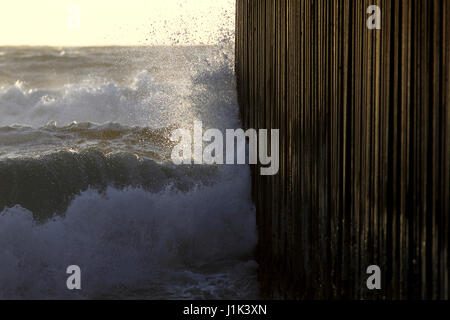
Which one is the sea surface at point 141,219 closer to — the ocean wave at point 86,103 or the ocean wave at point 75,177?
the ocean wave at point 75,177

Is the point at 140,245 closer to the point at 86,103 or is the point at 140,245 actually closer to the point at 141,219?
the point at 141,219

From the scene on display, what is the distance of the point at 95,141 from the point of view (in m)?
14.2

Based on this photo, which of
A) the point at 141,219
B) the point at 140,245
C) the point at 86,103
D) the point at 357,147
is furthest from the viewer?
the point at 86,103

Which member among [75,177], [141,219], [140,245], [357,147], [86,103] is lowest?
[140,245]

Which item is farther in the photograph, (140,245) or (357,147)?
(140,245)

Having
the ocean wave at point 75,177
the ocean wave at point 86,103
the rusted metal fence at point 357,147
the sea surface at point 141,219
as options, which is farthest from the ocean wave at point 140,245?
the ocean wave at point 86,103

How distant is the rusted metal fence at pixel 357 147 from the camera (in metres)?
3.70

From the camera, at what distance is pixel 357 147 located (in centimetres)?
445

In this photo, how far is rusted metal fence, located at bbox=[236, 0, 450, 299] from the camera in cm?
370

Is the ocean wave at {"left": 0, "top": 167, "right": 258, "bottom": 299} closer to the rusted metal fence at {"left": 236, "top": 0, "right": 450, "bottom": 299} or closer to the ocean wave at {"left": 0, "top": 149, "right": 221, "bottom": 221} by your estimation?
the ocean wave at {"left": 0, "top": 149, "right": 221, "bottom": 221}

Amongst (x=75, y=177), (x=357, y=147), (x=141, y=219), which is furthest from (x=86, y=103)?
(x=357, y=147)

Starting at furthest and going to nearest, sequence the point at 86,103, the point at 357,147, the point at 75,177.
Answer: the point at 86,103 < the point at 75,177 < the point at 357,147

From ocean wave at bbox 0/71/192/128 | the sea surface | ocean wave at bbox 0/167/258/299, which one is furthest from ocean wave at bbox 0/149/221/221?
ocean wave at bbox 0/71/192/128
